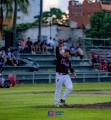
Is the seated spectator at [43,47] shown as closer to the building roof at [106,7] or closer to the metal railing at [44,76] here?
the metal railing at [44,76]

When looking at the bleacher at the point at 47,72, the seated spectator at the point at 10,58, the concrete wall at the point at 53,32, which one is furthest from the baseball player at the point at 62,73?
the concrete wall at the point at 53,32

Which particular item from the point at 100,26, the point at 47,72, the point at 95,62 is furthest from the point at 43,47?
the point at 100,26

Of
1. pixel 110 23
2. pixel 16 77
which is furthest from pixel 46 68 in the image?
pixel 110 23

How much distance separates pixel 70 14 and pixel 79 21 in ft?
13.0

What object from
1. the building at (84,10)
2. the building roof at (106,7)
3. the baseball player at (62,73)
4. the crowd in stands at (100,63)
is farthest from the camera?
the building at (84,10)

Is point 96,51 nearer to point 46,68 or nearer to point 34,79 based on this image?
point 46,68

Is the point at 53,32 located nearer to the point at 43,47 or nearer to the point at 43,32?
the point at 43,32

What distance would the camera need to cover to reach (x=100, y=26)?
306 feet

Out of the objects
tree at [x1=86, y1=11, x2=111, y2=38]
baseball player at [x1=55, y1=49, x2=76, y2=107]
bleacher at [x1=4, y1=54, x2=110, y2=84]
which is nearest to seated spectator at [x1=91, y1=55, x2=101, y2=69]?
bleacher at [x1=4, y1=54, x2=110, y2=84]

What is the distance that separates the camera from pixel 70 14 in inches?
4759

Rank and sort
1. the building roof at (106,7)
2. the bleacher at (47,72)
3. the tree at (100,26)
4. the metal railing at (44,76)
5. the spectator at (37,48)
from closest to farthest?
the metal railing at (44,76) → the bleacher at (47,72) → the spectator at (37,48) → the tree at (100,26) → the building roof at (106,7)

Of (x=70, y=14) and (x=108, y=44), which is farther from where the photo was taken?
(x=70, y=14)

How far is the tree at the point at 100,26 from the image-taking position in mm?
88994

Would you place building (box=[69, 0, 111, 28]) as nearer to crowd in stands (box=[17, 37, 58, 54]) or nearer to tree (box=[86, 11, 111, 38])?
tree (box=[86, 11, 111, 38])
